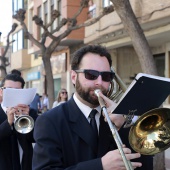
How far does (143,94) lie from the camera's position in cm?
186

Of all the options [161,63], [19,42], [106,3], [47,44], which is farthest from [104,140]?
[19,42]

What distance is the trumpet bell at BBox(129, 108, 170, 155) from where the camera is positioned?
196 centimetres

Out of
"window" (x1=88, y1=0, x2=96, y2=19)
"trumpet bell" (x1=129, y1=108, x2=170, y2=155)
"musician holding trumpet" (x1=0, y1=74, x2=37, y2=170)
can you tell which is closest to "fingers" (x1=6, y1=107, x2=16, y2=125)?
"musician holding trumpet" (x1=0, y1=74, x2=37, y2=170)

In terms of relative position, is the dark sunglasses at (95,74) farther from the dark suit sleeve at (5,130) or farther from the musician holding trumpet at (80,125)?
the dark suit sleeve at (5,130)

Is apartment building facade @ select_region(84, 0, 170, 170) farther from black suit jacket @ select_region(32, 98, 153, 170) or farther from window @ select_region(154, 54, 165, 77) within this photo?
black suit jacket @ select_region(32, 98, 153, 170)

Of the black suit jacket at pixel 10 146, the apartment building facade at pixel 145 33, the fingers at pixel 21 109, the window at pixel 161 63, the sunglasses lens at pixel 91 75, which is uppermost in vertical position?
the apartment building facade at pixel 145 33

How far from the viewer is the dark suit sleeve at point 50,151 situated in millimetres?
1983

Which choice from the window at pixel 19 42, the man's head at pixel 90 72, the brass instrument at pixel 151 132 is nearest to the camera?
the brass instrument at pixel 151 132

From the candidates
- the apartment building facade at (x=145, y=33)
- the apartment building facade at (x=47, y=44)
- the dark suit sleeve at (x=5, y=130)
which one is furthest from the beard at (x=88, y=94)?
the apartment building facade at (x=47, y=44)

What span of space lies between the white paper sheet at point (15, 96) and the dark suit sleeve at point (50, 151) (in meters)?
1.31

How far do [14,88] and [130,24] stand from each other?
3.16 metres

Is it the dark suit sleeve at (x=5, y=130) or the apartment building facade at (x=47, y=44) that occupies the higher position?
the apartment building facade at (x=47, y=44)

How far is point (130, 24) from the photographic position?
20.6 ft

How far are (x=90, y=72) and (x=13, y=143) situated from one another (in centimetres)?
179
